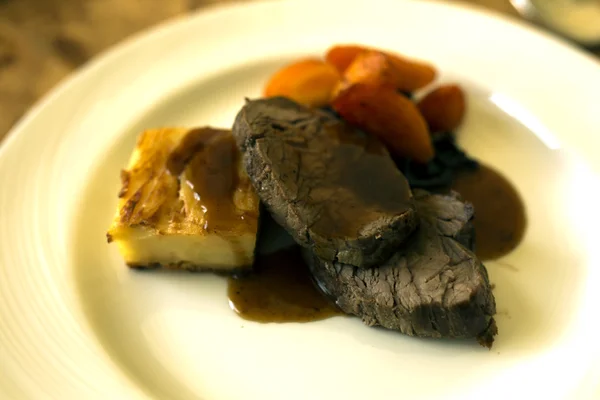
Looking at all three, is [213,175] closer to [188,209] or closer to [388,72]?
[188,209]

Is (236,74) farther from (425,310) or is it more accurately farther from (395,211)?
(425,310)

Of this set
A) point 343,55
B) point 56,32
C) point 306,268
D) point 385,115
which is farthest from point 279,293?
point 56,32

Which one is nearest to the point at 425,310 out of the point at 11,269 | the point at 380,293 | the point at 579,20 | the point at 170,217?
the point at 380,293

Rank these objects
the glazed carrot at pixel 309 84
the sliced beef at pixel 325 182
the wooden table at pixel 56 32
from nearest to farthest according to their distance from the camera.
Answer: the sliced beef at pixel 325 182 → the glazed carrot at pixel 309 84 → the wooden table at pixel 56 32

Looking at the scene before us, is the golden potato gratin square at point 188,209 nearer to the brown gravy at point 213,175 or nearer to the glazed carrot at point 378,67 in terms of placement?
the brown gravy at point 213,175

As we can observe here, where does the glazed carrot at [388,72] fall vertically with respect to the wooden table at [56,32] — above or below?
below

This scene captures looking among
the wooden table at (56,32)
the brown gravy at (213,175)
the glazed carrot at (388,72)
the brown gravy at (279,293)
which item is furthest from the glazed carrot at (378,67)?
the wooden table at (56,32)

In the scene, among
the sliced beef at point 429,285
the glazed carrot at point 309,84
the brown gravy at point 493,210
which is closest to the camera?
the sliced beef at point 429,285

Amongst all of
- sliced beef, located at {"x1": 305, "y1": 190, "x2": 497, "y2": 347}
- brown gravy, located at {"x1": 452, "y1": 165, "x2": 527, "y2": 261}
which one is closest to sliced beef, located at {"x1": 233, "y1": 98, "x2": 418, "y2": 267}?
sliced beef, located at {"x1": 305, "y1": 190, "x2": 497, "y2": 347}
